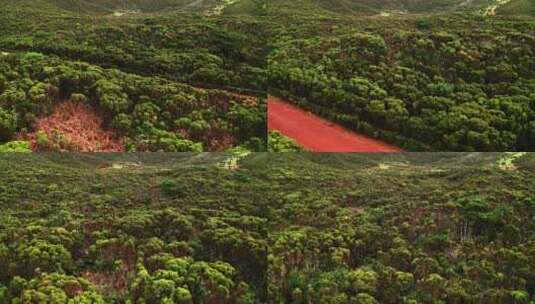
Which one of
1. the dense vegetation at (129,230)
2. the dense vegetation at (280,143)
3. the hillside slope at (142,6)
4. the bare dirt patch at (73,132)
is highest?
the hillside slope at (142,6)

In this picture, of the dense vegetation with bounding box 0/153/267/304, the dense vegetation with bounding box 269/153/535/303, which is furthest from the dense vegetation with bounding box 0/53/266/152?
the dense vegetation with bounding box 269/153/535/303

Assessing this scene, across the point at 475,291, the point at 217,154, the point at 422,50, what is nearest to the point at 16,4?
the point at 217,154

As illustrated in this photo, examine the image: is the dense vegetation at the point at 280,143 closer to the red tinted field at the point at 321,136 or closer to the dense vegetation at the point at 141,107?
the red tinted field at the point at 321,136

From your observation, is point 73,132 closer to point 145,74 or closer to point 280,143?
point 145,74

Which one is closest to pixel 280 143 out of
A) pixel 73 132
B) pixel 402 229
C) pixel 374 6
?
pixel 402 229

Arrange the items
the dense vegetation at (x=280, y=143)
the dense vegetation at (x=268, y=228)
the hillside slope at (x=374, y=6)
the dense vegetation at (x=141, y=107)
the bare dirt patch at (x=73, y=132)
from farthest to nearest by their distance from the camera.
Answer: the hillside slope at (x=374, y=6)
the dense vegetation at (x=280, y=143)
the dense vegetation at (x=141, y=107)
the dense vegetation at (x=268, y=228)
the bare dirt patch at (x=73, y=132)

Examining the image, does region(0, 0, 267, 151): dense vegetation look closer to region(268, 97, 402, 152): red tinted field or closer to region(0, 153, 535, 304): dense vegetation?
region(268, 97, 402, 152): red tinted field

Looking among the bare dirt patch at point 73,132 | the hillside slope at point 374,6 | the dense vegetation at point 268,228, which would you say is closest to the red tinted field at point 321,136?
the dense vegetation at point 268,228
